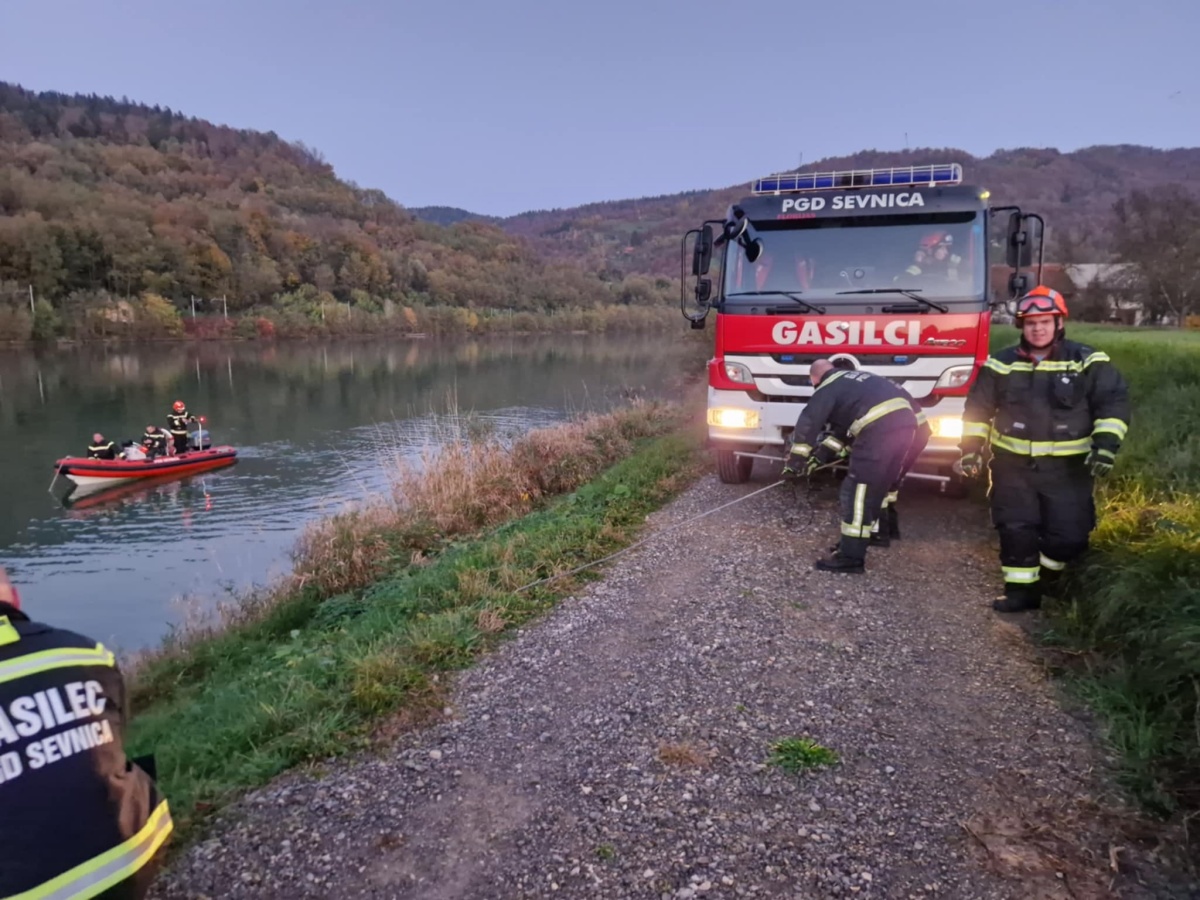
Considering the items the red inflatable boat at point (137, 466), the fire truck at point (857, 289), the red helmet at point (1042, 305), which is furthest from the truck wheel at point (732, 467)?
the red inflatable boat at point (137, 466)

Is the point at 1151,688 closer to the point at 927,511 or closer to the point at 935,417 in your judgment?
the point at 935,417

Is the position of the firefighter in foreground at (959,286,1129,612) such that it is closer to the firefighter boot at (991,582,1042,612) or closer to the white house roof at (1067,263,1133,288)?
the firefighter boot at (991,582,1042,612)

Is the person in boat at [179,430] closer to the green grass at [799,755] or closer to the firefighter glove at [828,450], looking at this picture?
the firefighter glove at [828,450]

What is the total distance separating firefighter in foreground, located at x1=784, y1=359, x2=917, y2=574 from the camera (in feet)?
17.6

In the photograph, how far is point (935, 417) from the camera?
6230mm

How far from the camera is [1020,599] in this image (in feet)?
15.4

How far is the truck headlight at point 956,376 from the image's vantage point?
6113 millimetres

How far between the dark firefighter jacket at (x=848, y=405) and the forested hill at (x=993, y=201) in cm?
250

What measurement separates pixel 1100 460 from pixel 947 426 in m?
1.97

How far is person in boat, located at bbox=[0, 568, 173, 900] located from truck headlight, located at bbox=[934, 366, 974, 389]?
589 cm

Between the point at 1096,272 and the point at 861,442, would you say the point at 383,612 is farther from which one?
the point at 1096,272

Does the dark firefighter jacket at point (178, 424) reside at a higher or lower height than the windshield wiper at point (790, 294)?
lower

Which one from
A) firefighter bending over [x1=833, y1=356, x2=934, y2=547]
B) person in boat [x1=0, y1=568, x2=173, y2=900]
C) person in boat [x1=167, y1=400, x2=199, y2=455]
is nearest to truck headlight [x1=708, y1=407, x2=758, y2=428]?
firefighter bending over [x1=833, y1=356, x2=934, y2=547]

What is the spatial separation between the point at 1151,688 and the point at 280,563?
10.9 meters
